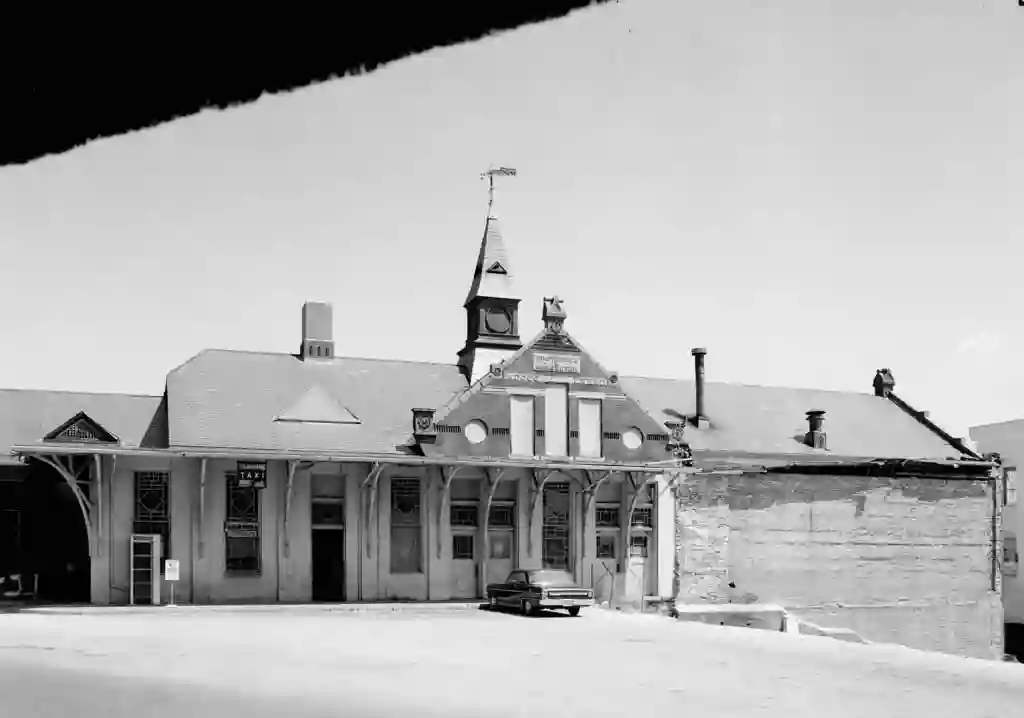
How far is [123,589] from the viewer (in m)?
27.7

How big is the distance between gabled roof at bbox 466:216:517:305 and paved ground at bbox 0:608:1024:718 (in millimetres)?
15663

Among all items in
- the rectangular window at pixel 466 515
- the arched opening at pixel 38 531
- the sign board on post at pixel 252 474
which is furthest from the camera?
the rectangular window at pixel 466 515

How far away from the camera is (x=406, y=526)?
30484 mm

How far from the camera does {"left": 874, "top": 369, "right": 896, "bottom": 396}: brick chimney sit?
154ft

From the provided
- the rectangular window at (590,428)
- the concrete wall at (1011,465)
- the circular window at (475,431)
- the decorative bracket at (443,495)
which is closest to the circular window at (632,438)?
the rectangular window at (590,428)

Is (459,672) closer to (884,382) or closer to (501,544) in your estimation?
(501,544)

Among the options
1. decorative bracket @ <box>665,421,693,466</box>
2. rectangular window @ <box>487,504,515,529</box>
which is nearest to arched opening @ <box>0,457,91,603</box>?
rectangular window @ <box>487,504,515,529</box>

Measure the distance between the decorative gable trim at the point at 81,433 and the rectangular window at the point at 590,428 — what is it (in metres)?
12.7

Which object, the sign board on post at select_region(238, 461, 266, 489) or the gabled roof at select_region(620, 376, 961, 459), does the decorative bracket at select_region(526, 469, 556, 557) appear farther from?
the gabled roof at select_region(620, 376, 961, 459)

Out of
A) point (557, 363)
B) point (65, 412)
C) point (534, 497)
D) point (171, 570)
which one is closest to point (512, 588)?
point (534, 497)

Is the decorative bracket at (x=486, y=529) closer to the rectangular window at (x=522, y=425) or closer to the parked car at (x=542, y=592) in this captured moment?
the rectangular window at (x=522, y=425)

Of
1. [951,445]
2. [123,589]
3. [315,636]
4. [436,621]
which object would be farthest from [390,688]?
[951,445]

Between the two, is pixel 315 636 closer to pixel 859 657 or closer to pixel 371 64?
pixel 859 657

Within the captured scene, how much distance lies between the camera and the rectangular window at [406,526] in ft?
99.6
